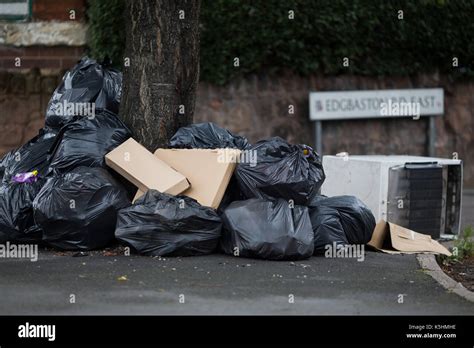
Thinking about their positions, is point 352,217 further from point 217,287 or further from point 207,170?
A: point 217,287

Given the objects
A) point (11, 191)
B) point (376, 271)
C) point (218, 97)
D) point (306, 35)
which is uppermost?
point (306, 35)

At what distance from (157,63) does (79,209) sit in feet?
5.09

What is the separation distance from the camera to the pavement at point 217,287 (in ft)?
19.2

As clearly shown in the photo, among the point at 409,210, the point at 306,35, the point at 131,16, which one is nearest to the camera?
the point at 131,16

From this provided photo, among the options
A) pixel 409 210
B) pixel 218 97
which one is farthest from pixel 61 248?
pixel 218 97

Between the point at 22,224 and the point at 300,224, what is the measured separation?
2.21 meters

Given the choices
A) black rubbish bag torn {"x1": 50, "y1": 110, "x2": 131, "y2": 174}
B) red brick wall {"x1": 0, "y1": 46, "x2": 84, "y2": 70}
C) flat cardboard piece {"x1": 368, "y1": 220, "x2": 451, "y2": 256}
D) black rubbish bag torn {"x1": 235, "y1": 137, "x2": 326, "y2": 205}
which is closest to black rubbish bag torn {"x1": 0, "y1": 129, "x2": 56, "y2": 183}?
black rubbish bag torn {"x1": 50, "y1": 110, "x2": 131, "y2": 174}

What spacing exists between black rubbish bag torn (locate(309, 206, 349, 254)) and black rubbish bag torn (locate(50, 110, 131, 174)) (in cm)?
173

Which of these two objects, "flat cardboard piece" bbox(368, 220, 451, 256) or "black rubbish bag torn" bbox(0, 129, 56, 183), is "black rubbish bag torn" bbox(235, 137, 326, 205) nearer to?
"flat cardboard piece" bbox(368, 220, 451, 256)

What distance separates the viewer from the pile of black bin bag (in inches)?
295

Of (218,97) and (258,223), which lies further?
(218,97)

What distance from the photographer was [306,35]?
1280 centimetres

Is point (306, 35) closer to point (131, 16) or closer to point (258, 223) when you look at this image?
point (131, 16)

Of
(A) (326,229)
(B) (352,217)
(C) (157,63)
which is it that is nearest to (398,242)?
(B) (352,217)
